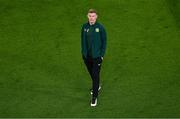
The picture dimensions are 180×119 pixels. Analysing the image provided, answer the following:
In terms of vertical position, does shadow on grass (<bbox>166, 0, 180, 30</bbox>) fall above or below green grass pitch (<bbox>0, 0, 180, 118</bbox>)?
above

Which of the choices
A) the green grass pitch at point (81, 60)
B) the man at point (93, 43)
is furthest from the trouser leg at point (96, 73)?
the green grass pitch at point (81, 60)

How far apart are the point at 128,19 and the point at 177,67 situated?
2377 mm

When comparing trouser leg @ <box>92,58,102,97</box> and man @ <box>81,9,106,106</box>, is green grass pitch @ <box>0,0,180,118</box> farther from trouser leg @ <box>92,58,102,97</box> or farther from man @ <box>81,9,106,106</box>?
man @ <box>81,9,106,106</box>

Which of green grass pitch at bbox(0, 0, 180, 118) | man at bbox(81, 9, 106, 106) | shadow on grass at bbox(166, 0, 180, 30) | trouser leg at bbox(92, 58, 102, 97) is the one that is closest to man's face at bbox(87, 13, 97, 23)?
man at bbox(81, 9, 106, 106)

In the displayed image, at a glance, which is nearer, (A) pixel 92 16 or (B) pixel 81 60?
(A) pixel 92 16

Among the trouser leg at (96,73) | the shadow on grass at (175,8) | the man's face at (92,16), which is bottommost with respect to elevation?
the trouser leg at (96,73)

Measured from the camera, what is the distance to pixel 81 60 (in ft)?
35.8

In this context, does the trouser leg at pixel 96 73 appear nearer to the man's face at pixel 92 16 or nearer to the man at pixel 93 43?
the man at pixel 93 43

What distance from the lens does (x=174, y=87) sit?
9883 mm

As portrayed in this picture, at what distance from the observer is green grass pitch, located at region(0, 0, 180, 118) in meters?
9.43

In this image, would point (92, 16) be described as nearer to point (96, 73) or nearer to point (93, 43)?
point (93, 43)

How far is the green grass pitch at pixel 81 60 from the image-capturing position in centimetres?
943

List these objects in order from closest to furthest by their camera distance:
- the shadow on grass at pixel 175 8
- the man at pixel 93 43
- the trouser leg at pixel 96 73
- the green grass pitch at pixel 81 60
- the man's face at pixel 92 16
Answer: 1. the man's face at pixel 92 16
2. the man at pixel 93 43
3. the trouser leg at pixel 96 73
4. the green grass pitch at pixel 81 60
5. the shadow on grass at pixel 175 8

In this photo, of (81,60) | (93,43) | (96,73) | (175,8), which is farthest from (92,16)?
(175,8)
